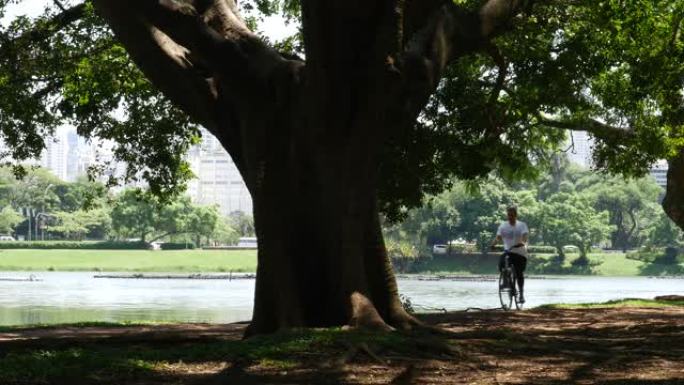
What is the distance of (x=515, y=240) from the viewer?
14.2m

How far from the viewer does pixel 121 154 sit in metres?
17.1

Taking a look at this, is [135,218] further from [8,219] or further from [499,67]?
[499,67]

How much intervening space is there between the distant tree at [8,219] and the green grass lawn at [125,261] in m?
10.6

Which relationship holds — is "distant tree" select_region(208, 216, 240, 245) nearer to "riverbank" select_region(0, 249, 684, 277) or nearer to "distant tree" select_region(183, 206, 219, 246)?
"distant tree" select_region(183, 206, 219, 246)

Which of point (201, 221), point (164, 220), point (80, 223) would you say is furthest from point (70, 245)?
point (201, 221)

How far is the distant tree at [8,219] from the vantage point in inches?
4094

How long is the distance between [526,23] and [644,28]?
5.57ft

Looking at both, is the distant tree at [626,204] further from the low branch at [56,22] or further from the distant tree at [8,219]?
the low branch at [56,22]

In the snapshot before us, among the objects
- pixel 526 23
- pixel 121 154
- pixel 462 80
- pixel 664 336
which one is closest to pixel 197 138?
pixel 121 154

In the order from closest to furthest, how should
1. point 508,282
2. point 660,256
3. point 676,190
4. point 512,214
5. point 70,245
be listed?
point 512,214, point 508,282, point 676,190, point 660,256, point 70,245

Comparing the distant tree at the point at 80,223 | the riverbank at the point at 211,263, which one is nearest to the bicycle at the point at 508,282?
the riverbank at the point at 211,263

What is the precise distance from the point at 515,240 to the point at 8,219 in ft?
317

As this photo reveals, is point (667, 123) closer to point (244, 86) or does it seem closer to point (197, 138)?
point (197, 138)

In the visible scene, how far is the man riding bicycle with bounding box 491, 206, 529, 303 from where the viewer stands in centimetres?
1412
